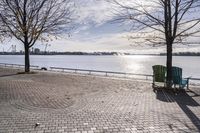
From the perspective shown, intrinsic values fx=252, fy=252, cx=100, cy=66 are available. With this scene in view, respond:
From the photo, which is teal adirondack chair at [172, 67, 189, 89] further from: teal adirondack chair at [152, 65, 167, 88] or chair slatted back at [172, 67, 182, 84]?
teal adirondack chair at [152, 65, 167, 88]

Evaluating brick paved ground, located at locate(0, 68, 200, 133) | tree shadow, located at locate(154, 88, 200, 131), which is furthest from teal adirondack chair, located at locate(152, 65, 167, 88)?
brick paved ground, located at locate(0, 68, 200, 133)

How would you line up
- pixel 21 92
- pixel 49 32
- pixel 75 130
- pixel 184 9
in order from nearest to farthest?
pixel 75 130, pixel 21 92, pixel 184 9, pixel 49 32

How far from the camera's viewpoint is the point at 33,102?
859 cm

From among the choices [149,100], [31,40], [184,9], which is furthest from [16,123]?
[31,40]

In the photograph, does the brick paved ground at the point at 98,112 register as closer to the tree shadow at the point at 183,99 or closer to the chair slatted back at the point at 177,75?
the tree shadow at the point at 183,99

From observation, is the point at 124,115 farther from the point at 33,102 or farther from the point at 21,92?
the point at 21,92

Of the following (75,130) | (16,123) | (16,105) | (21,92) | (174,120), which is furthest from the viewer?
(21,92)

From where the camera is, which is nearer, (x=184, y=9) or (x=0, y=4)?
(x=184, y=9)

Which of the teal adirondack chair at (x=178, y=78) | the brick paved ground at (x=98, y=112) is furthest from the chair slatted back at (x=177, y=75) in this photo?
the brick paved ground at (x=98, y=112)

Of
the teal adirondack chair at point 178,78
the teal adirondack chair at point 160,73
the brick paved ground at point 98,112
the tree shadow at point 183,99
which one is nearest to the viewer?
the brick paved ground at point 98,112

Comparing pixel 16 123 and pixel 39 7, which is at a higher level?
pixel 39 7

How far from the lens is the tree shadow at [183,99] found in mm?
6925

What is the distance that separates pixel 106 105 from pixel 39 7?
1530 centimetres

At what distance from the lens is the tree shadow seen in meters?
6.93
